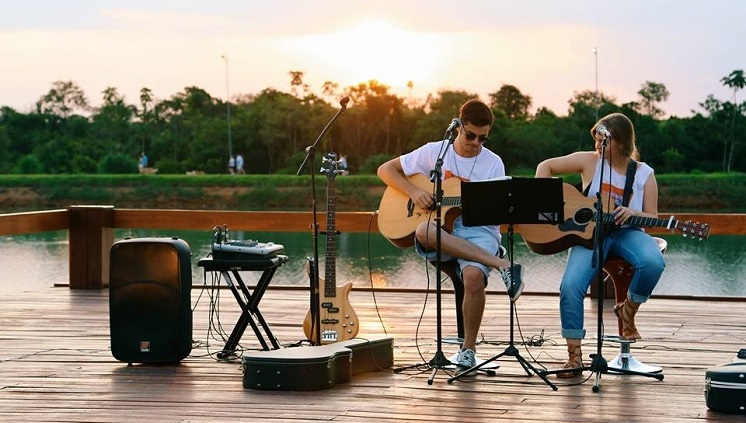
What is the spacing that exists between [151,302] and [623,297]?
2.22 metres

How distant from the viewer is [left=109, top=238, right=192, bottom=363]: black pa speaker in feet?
18.9

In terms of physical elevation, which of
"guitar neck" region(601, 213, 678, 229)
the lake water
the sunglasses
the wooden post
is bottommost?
the lake water

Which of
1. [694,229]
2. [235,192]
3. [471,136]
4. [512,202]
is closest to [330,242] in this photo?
[471,136]

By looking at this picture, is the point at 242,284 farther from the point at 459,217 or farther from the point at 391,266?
the point at 391,266

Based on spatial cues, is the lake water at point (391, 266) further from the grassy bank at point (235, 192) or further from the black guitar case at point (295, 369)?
the grassy bank at point (235, 192)

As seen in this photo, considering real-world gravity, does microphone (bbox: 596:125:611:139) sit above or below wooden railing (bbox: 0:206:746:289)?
above

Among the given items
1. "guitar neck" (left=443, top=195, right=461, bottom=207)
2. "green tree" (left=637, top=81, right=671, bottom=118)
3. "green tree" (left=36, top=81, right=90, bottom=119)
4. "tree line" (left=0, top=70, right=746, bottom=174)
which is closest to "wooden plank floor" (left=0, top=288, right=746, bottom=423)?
"guitar neck" (left=443, top=195, right=461, bottom=207)

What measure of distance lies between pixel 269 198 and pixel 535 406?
37.4 m

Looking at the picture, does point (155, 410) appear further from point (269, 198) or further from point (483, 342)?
point (269, 198)

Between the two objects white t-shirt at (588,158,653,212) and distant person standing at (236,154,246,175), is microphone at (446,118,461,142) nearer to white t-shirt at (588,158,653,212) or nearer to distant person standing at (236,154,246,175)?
white t-shirt at (588,158,653,212)

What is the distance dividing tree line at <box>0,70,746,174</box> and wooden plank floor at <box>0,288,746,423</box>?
36786 millimetres

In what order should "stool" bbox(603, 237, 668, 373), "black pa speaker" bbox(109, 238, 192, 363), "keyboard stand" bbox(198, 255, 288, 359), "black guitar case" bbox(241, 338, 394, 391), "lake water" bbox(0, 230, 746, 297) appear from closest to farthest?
1. "black guitar case" bbox(241, 338, 394, 391)
2. "stool" bbox(603, 237, 668, 373)
3. "black pa speaker" bbox(109, 238, 192, 363)
4. "keyboard stand" bbox(198, 255, 288, 359)
5. "lake water" bbox(0, 230, 746, 297)

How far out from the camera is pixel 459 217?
5715 millimetres

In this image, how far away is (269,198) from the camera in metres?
42.0
